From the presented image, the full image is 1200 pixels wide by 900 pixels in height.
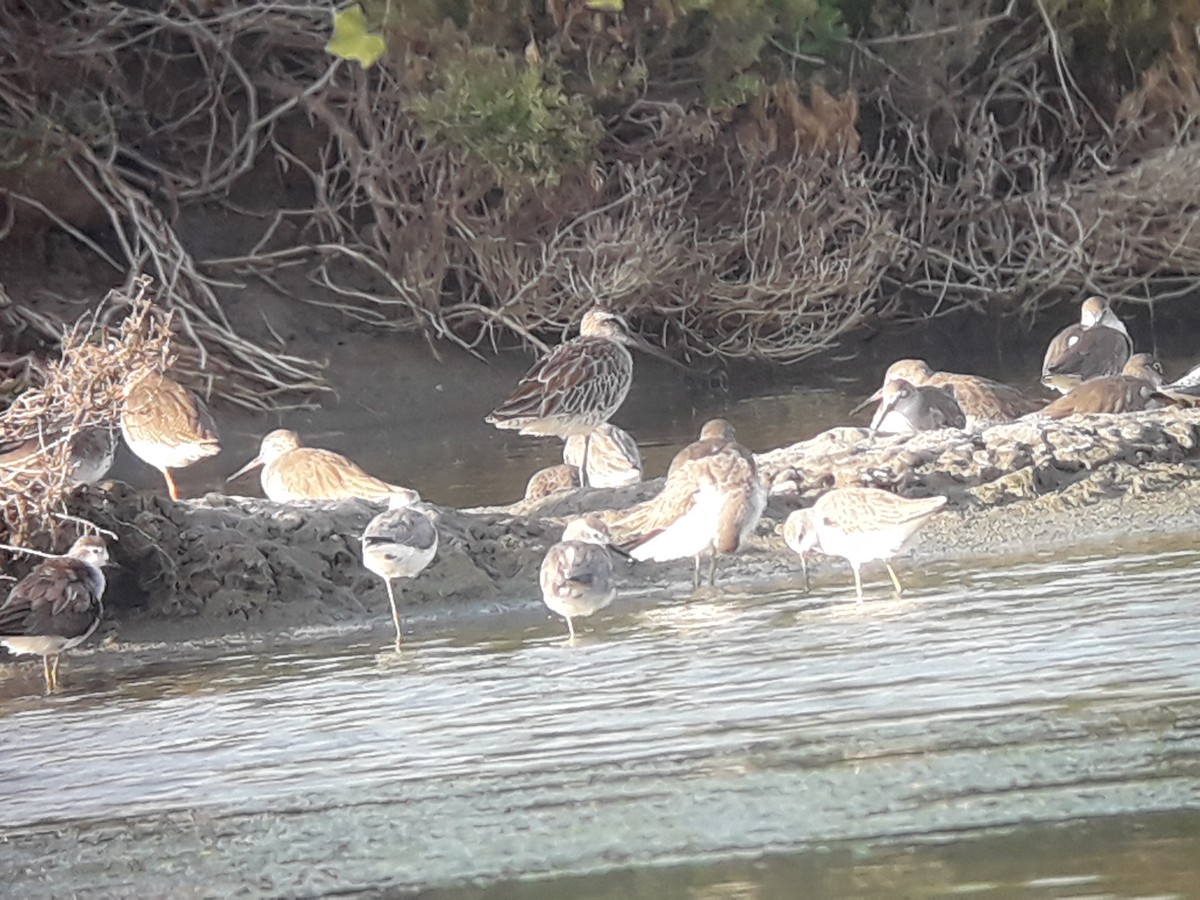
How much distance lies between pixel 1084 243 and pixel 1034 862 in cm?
1248

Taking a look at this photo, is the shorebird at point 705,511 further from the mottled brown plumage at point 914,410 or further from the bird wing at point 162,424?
the bird wing at point 162,424

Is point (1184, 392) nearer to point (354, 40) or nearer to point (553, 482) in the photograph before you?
point (553, 482)

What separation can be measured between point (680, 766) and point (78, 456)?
460cm

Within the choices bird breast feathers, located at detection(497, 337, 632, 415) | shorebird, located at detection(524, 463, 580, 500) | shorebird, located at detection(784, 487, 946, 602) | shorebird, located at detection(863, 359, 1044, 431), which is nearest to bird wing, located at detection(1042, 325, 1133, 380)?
shorebird, located at detection(863, 359, 1044, 431)

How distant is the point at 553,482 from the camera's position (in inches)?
373

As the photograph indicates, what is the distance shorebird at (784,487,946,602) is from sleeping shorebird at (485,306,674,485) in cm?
318

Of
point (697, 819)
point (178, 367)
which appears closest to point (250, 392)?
point (178, 367)

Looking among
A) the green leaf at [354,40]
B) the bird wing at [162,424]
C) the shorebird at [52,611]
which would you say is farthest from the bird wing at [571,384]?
the green leaf at [354,40]

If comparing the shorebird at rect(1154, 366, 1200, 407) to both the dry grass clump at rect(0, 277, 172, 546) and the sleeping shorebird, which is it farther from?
the dry grass clump at rect(0, 277, 172, 546)

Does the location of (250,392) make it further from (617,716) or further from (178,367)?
(617,716)

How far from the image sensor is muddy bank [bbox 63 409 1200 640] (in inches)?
289

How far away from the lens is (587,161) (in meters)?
14.0

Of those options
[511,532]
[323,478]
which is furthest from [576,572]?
[323,478]

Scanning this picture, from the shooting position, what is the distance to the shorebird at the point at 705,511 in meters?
7.28
